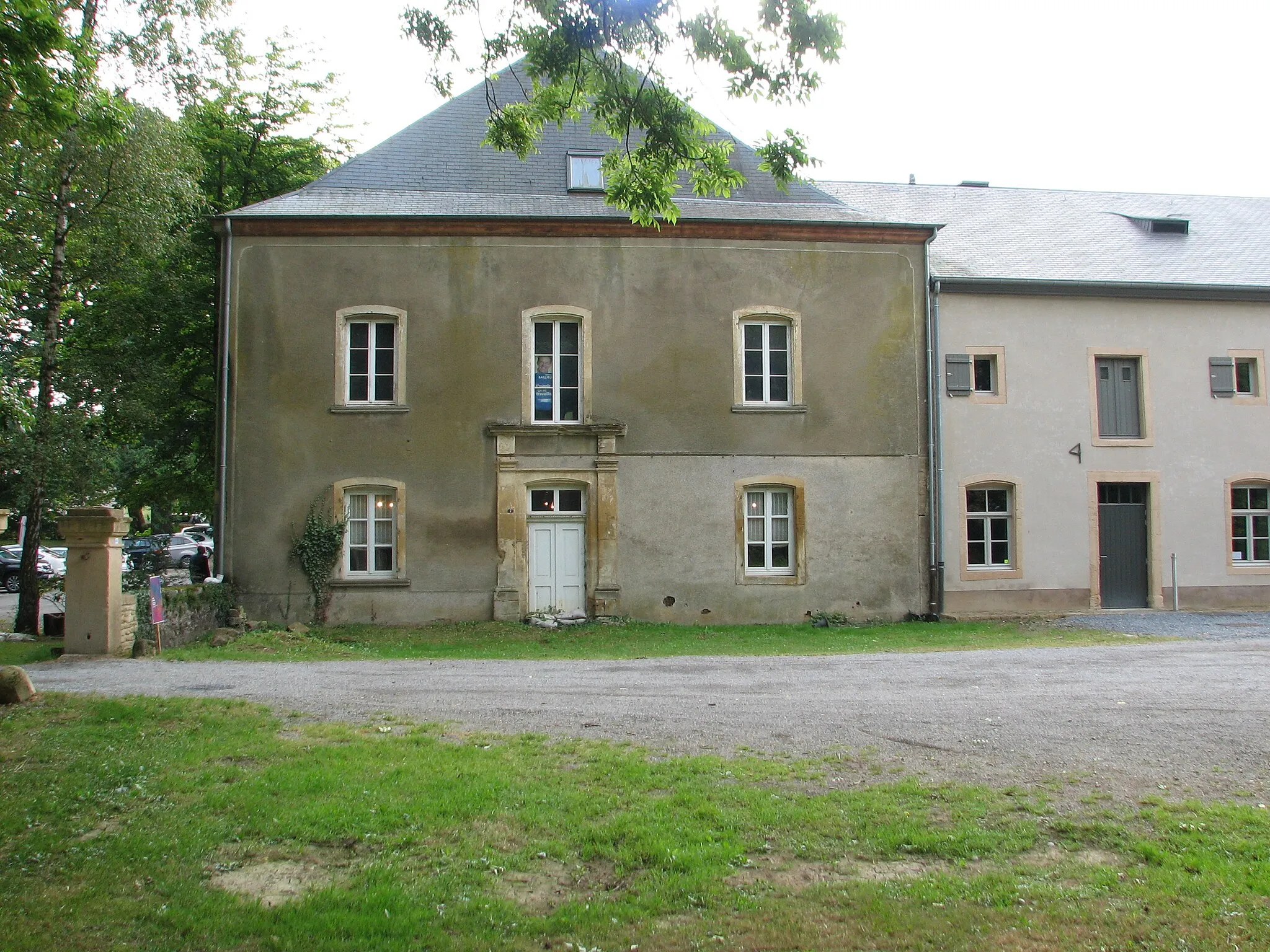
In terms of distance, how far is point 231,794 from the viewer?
555 cm

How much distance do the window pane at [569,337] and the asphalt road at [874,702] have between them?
6844 millimetres

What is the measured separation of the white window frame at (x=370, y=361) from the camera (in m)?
16.7

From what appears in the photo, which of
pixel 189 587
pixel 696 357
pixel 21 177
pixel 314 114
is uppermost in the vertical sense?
pixel 314 114

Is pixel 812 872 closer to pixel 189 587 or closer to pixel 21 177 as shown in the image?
pixel 189 587

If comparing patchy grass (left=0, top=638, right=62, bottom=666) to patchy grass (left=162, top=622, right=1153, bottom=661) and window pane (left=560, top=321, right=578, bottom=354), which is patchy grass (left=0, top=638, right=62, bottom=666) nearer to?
patchy grass (left=162, top=622, right=1153, bottom=661)

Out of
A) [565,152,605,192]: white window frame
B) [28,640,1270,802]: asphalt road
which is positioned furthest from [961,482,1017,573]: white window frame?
[565,152,605,192]: white window frame

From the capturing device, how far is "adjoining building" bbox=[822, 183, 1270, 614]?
59.6 feet

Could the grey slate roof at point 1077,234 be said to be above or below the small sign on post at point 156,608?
above

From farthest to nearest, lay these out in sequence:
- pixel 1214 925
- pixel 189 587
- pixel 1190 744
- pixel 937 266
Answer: pixel 937 266 < pixel 189 587 < pixel 1190 744 < pixel 1214 925

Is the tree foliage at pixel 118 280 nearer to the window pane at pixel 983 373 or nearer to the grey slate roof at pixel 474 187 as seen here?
the grey slate roof at pixel 474 187

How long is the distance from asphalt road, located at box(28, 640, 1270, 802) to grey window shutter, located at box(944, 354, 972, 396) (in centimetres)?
669

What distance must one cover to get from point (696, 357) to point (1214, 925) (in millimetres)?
13851

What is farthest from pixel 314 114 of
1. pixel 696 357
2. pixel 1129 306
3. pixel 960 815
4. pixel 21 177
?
pixel 960 815

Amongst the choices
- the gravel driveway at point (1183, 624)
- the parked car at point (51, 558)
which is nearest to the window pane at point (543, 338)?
the gravel driveway at point (1183, 624)
